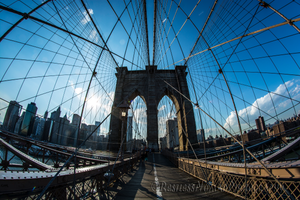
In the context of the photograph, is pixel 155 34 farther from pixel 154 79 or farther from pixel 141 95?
pixel 141 95

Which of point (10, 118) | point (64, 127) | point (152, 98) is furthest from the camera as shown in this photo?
point (152, 98)

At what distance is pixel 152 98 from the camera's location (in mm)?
20453

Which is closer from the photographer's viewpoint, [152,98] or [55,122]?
[55,122]

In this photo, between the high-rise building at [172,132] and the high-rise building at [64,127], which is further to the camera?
the high-rise building at [172,132]

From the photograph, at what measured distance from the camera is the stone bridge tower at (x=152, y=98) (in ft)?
59.3

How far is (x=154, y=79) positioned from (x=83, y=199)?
19994 mm

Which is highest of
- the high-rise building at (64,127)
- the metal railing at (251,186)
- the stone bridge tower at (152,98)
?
the stone bridge tower at (152,98)

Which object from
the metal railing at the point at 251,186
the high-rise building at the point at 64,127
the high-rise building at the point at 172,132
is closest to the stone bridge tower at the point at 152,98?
the high-rise building at the point at 172,132

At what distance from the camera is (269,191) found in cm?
204

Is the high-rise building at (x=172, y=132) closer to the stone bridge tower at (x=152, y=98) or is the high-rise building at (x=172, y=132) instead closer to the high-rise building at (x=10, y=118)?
the stone bridge tower at (x=152, y=98)

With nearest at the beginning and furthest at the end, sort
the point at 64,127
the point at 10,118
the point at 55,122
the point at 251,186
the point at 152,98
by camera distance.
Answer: the point at 251,186 < the point at 10,118 < the point at 55,122 < the point at 64,127 < the point at 152,98

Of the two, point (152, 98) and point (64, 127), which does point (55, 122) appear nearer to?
point (64, 127)

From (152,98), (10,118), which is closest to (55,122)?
(10,118)

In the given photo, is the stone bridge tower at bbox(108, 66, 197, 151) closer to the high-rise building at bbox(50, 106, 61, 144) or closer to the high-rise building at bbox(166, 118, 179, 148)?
the high-rise building at bbox(166, 118, 179, 148)
